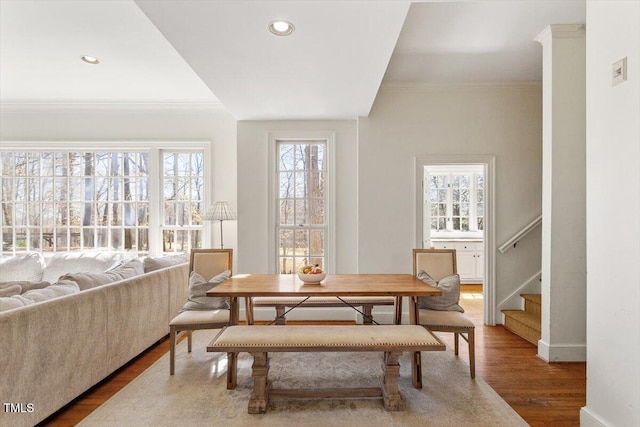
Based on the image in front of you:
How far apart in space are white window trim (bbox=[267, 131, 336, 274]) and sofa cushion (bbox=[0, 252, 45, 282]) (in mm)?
3032

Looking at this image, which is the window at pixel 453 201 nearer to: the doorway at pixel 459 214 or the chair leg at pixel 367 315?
the doorway at pixel 459 214

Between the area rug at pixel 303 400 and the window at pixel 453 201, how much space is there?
4379 millimetres

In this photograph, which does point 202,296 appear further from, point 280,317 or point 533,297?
point 533,297

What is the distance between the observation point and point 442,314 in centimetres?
286

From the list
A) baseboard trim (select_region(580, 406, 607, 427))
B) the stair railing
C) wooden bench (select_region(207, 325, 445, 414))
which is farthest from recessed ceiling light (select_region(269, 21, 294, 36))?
the stair railing

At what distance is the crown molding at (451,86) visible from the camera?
161 inches

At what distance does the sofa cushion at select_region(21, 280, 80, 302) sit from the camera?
2158 millimetres

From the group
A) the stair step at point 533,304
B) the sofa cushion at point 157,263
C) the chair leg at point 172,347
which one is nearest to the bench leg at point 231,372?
the chair leg at point 172,347

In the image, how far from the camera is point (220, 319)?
2.82m

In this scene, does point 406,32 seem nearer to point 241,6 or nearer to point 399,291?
point 241,6

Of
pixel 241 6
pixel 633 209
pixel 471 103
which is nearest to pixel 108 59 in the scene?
pixel 241 6

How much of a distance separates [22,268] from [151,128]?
2421 millimetres

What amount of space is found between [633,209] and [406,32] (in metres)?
2.16

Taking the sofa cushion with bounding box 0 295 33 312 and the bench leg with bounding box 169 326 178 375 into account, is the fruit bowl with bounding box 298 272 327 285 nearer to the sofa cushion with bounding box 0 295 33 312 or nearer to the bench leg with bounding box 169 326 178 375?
the bench leg with bounding box 169 326 178 375
